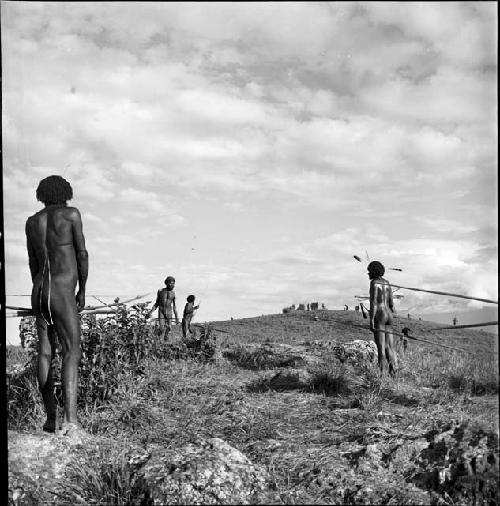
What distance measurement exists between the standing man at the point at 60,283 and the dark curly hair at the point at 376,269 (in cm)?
591

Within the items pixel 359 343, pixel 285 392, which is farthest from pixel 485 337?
pixel 285 392

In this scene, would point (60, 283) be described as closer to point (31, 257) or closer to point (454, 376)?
point (31, 257)

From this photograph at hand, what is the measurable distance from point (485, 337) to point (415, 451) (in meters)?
22.1

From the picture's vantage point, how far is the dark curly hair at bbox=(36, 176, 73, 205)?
512cm

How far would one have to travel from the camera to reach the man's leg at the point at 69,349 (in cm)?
496

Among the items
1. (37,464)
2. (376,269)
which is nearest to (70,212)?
(37,464)

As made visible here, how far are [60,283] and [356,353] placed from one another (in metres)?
7.43

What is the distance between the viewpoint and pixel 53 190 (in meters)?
5.12

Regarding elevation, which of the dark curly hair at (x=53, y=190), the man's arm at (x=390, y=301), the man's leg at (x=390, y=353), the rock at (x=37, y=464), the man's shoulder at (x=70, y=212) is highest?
the dark curly hair at (x=53, y=190)

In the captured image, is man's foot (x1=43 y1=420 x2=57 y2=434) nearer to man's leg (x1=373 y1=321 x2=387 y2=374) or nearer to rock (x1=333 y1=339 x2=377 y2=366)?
man's leg (x1=373 y1=321 x2=387 y2=374)

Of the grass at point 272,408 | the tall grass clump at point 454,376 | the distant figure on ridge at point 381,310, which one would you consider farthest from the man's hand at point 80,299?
the distant figure on ridge at point 381,310

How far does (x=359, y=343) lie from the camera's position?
39.7ft

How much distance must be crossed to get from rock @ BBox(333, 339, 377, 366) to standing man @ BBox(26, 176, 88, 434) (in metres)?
6.43

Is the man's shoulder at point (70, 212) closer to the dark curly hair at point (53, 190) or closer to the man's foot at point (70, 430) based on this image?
the dark curly hair at point (53, 190)
